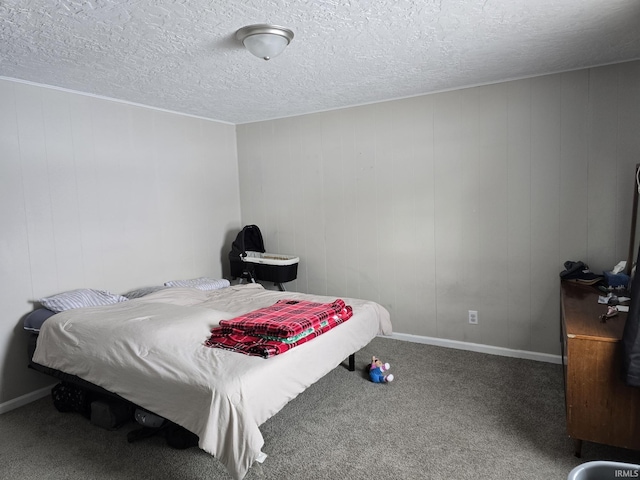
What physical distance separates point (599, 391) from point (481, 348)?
169cm

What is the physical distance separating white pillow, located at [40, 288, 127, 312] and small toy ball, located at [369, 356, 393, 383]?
6.87ft

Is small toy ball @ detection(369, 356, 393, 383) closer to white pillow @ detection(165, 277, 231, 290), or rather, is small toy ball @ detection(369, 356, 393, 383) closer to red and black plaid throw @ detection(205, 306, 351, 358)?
red and black plaid throw @ detection(205, 306, 351, 358)

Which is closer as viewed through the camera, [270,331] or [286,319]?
[270,331]

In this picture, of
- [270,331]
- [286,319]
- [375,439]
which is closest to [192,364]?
[270,331]

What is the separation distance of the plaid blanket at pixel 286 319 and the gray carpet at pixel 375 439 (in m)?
0.65

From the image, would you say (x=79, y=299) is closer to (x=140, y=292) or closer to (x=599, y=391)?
(x=140, y=292)

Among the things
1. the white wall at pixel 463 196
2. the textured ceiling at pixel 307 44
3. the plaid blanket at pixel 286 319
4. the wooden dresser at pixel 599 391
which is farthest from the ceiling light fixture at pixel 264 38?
the wooden dresser at pixel 599 391

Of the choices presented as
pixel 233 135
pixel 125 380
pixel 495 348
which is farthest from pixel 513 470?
pixel 233 135

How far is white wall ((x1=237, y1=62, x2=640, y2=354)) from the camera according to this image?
10.4 ft

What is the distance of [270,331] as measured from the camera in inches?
92.2

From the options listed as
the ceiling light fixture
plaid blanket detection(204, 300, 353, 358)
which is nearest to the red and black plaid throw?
plaid blanket detection(204, 300, 353, 358)

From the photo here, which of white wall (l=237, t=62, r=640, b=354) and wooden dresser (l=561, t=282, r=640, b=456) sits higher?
white wall (l=237, t=62, r=640, b=354)

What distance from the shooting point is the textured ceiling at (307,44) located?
2.05 metres

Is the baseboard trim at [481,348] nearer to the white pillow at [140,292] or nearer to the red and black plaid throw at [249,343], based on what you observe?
the red and black plaid throw at [249,343]
